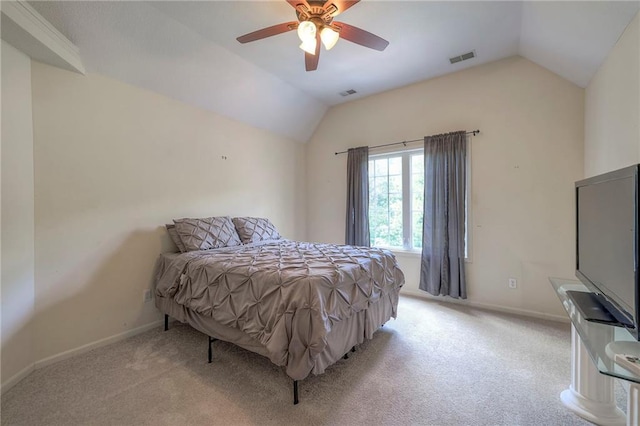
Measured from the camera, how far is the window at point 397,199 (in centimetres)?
372

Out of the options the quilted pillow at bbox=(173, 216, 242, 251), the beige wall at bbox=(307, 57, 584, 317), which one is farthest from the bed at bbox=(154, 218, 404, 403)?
the beige wall at bbox=(307, 57, 584, 317)

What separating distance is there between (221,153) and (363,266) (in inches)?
97.8

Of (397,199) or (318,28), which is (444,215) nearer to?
(397,199)

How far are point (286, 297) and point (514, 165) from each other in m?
3.03

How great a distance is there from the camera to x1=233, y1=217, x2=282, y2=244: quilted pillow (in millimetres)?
3240

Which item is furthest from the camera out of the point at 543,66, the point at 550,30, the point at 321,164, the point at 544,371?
the point at 321,164

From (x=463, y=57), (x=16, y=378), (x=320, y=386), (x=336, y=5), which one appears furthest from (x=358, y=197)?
(x=16, y=378)

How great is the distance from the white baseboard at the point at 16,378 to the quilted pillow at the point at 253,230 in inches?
75.8

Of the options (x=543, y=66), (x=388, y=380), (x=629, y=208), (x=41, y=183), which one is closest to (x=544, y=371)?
(x=388, y=380)

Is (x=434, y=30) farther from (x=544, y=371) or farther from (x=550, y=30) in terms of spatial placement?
(x=544, y=371)

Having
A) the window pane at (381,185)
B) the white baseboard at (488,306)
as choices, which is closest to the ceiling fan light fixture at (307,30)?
the window pane at (381,185)

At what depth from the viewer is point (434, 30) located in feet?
8.25

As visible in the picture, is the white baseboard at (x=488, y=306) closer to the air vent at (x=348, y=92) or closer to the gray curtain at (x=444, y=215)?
the gray curtain at (x=444, y=215)

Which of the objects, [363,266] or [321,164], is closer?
[363,266]
